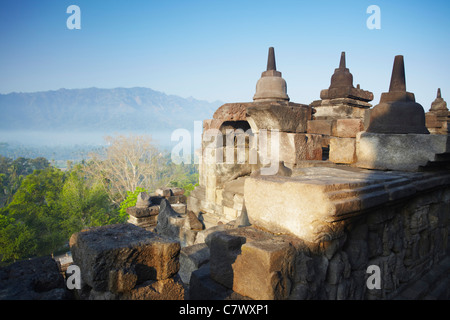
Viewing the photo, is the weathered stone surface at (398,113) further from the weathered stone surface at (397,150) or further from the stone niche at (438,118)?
A: the stone niche at (438,118)

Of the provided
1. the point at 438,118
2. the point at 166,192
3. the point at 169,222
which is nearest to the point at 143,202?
the point at 166,192

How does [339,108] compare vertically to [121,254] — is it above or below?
above

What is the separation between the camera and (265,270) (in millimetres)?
1690

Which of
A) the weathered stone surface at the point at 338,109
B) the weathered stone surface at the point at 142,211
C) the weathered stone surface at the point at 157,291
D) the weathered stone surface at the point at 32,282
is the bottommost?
the weathered stone surface at the point at 142,211

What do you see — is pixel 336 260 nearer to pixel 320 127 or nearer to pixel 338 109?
pixel 320 127

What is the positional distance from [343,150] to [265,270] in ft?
8.47

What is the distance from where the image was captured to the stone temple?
5.32ft

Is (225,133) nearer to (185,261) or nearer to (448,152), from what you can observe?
(185,261)

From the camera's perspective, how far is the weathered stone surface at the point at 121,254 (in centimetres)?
145

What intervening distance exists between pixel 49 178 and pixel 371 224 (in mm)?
32733

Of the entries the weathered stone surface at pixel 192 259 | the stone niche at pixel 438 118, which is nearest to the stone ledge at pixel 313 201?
the weathered stone surface at pixel 192 259

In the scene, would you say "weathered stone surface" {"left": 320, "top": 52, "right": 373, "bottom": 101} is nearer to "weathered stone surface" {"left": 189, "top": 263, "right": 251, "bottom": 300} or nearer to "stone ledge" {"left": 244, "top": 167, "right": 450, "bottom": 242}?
"stone ledge" {"left": 244, "top": 167, "right": 450, "bottom": 242}
